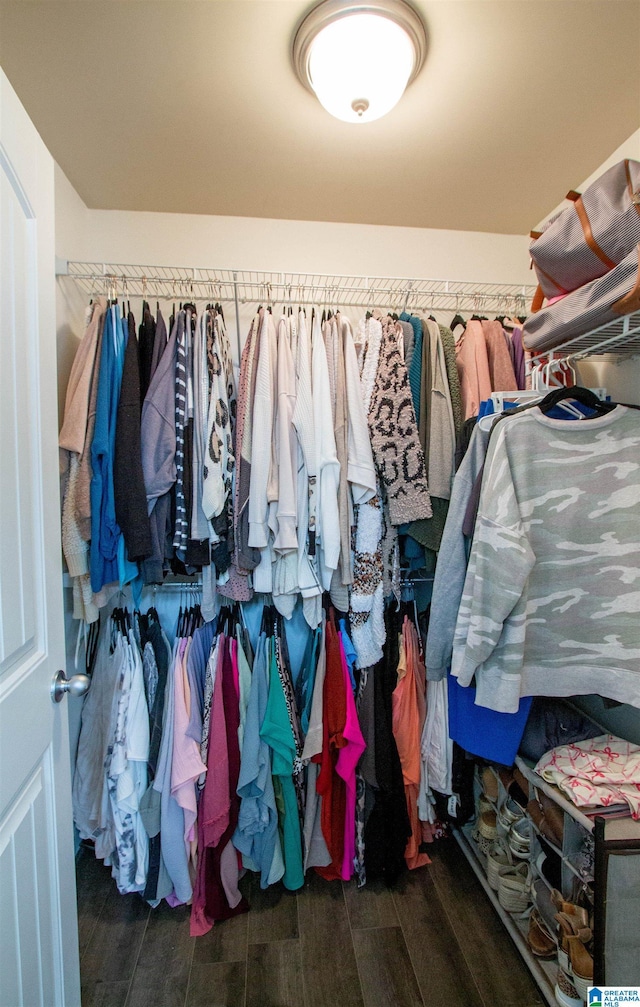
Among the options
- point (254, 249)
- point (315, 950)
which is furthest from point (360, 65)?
point (315, 950)

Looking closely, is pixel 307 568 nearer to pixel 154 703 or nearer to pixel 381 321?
pixel 154 703

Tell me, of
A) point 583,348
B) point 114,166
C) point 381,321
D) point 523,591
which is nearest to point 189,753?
point 523,591

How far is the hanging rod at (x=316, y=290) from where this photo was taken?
1.73 metres

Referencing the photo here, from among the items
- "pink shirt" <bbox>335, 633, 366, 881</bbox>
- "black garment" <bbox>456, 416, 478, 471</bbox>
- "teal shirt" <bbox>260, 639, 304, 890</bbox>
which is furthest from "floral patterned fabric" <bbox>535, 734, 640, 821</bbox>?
"black garment" <bbox>456, 416, 478, 471</bbox>

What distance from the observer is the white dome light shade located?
1.09m

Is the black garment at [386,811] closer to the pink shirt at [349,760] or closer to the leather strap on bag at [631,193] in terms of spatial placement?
the pink shirt at [349,760]

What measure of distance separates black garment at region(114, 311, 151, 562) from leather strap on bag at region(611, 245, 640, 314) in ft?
4.29

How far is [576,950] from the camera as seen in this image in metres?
1.13

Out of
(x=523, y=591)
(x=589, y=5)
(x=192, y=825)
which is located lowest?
(x=192, y=825)

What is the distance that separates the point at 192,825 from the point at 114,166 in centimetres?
228

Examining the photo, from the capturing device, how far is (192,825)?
5.07ft

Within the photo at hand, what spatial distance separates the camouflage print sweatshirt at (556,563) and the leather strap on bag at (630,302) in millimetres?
285

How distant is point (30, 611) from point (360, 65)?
4.93ft

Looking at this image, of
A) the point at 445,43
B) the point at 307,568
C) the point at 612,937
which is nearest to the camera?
the point at 612,937
